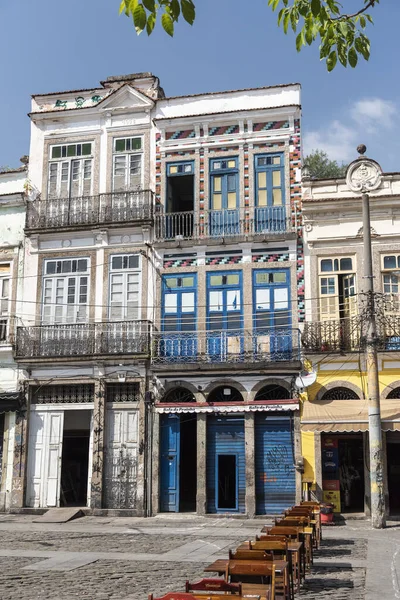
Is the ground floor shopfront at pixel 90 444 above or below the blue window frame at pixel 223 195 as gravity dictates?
below

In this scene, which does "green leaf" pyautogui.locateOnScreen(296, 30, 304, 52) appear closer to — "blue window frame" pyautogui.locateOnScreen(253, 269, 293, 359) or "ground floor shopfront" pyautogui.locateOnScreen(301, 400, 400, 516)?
"ground floor shopfront" pyautogui.locateOnScreen(301, 400, 400, 516)

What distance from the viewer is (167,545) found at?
559 inches

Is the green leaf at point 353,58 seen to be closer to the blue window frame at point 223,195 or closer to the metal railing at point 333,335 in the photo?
the metal railing at point 333,335

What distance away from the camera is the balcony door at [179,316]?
20938 mm

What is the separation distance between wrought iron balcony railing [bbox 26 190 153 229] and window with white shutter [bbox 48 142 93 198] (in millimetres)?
447

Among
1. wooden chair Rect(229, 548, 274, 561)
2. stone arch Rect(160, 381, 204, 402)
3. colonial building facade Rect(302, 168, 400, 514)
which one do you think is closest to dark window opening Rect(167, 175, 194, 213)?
colonial building facade Rect(302, 168, 400, 514)

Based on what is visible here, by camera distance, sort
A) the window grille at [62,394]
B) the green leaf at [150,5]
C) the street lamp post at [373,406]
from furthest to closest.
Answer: the window grille at [62,394] < the street lamp post at [373,406] < the green leaf at [150,5]

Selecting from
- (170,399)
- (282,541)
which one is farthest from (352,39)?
(170,399)

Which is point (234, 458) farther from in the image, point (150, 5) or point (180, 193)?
point (150, 5)

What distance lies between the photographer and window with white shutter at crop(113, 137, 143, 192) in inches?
896

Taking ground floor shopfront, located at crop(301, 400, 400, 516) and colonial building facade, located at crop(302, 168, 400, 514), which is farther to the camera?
colonial building facade, located at crop(302, 168, 400, 514)

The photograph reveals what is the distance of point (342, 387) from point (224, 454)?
3.96m

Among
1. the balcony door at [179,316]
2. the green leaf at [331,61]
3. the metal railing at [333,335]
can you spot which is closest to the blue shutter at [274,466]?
the metal railing at [333,335]

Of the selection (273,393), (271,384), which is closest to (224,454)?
(273,393)
